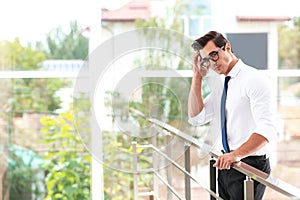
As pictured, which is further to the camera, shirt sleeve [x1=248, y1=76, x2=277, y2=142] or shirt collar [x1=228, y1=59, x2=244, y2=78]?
shirt collar [x1=228, y1=59, x2=244, y2=78]

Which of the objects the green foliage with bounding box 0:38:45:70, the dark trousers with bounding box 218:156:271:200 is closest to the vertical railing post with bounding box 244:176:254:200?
the dark trousers with bounding box 218:156:271:200

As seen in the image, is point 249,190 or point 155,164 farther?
point 155,164

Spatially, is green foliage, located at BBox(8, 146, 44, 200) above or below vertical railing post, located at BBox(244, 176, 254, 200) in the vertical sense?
below

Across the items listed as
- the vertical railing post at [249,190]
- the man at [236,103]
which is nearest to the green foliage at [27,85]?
the man at [236,103]

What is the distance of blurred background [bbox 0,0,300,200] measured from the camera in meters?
4.18

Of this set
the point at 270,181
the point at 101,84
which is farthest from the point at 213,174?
the point at 101,84

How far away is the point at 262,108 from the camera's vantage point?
7.35ft

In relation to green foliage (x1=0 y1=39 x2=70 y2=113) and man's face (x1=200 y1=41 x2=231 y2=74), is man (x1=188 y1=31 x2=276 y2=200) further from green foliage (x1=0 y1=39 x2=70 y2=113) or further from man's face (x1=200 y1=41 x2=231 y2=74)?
green foliage (x1=0 y1=39 x2=70 y2=113)

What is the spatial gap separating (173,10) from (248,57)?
703mm

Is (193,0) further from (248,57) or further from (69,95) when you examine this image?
(69,95)

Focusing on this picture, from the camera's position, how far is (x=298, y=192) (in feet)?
4.86

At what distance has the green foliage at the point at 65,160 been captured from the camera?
4.25m

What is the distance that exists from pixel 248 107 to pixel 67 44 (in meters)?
2.14

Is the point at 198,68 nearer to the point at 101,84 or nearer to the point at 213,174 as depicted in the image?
the point at 213,174
